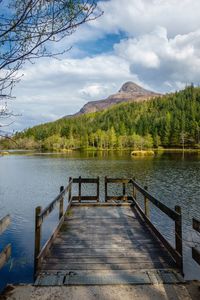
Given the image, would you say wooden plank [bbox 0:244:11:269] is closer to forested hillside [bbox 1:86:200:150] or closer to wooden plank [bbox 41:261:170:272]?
wooden plank [bbox 41:261:170:272]

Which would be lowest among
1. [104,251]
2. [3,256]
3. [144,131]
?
[104,251]

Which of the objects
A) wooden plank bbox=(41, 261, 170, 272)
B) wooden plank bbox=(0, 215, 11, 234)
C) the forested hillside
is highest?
the forested hillside

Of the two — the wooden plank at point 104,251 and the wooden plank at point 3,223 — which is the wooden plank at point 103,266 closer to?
the wooden plank at point 104,251

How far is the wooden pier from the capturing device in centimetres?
463

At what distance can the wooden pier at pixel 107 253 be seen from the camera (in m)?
4.63

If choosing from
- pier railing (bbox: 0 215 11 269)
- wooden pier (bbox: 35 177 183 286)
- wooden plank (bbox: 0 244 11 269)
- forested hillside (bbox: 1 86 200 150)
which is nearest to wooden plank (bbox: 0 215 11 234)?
pier railing (bbox: 0 215 11 269)

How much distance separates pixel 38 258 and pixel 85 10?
13.9 feet

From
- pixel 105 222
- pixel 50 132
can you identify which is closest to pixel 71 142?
pixel 50 132

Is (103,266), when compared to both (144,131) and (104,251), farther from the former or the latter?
(144,131)

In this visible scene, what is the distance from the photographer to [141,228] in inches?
309

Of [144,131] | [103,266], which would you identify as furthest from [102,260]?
[144,131]

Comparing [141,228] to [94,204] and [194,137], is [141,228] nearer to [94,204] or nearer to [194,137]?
[94,204]

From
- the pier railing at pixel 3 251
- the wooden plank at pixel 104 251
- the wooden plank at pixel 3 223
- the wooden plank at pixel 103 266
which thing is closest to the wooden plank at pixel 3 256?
the pier railing at pixel 3 251

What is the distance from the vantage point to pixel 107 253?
19.3 feet
